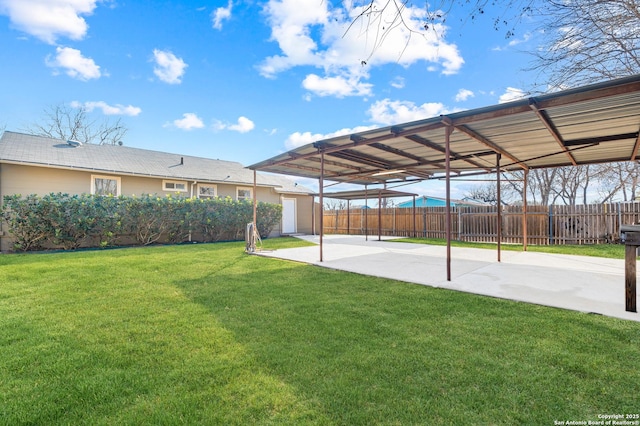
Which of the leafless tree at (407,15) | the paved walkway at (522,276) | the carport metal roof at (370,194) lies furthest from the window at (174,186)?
the leafless tree at (407,15)

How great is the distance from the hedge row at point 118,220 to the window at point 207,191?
153cm

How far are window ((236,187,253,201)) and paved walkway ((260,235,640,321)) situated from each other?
7.85m

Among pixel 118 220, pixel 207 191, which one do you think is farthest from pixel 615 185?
pixel 118 220

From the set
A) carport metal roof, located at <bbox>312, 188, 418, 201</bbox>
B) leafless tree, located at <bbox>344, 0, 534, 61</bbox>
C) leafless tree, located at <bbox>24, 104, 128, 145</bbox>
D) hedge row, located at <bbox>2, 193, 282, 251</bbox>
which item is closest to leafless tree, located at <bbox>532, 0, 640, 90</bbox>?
leafless tree, located at <bbox>344, 0, 534, 61</bbox>

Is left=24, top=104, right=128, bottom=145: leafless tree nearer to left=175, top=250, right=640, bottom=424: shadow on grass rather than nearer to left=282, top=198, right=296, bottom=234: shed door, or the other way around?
left=282, top=198, right=296, bottom=234: shed door

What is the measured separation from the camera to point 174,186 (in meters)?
13.0

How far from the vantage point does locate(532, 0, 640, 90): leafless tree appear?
4.91 metres

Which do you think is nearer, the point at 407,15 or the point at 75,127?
the point at 407,15

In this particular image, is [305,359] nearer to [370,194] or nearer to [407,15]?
[407,15]

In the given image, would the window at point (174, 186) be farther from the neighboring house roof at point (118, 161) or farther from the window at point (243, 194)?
the window at point (243, 194)

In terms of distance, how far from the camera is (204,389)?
2006mm

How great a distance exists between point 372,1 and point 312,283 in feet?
13.0

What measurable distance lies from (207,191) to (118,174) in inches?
143

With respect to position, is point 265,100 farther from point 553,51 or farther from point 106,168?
point 553,51
